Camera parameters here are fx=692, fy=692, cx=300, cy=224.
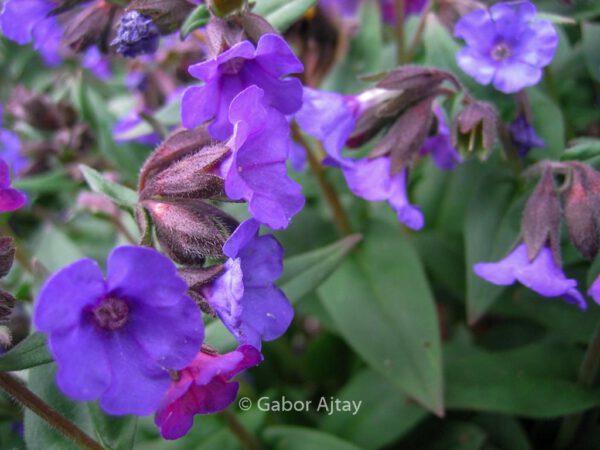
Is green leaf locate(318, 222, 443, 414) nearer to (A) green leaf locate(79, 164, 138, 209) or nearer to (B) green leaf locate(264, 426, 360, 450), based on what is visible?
(B) green leaf locate(264, 426, 360, 450)

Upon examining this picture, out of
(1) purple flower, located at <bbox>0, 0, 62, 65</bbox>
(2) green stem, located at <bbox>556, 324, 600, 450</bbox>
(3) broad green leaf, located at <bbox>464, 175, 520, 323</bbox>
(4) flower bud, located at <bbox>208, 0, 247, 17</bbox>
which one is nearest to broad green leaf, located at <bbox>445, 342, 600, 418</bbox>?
(2) green stem, located at <bbox>556, 324, 600, 450</bbox>

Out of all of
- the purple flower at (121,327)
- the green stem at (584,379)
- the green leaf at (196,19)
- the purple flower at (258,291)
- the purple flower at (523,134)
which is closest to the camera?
the purple flower at (121,327)

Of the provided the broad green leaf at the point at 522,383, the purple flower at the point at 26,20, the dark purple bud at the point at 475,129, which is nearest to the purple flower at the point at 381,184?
the dark purple bud at the point at 475,129

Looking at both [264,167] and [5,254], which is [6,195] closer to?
[5,254]

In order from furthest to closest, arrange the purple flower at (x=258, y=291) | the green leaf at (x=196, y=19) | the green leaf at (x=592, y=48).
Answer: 1. the green leaf at (x=592, y=48)
2. the green leaf at (x=196, y=19)
3. the purple flower at (x=258, y=291)

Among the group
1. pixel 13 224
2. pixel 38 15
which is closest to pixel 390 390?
pixel 38 15

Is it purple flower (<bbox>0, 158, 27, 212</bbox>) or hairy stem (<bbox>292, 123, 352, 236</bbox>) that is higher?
purple flower (<bbox>0, 158, 27, 212</bbox>)

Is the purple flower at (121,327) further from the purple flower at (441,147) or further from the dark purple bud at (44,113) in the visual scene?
the dark purple bud at (44,113)

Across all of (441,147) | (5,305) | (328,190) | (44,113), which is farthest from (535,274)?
(44,113)
